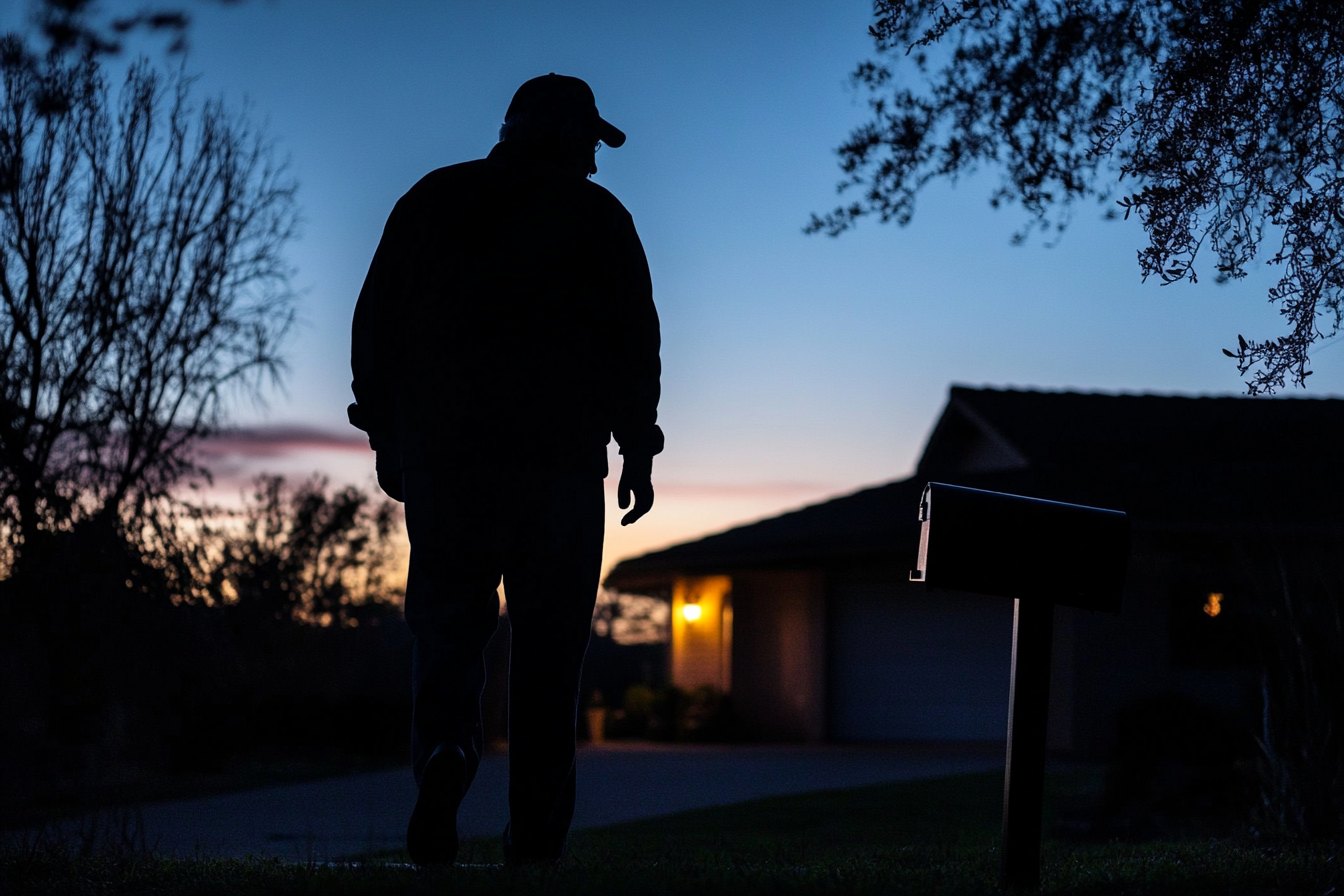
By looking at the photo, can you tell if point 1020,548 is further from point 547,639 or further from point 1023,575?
point 547,639

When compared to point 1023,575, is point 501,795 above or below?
below

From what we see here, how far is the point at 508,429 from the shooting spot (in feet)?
15.4

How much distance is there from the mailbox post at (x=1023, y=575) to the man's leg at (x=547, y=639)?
113 centimetres

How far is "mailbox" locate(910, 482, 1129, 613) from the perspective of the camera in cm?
441

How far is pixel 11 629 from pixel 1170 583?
13487 mm

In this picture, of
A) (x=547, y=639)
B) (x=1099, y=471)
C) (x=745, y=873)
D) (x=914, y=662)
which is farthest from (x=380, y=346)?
(x=914, y=662)

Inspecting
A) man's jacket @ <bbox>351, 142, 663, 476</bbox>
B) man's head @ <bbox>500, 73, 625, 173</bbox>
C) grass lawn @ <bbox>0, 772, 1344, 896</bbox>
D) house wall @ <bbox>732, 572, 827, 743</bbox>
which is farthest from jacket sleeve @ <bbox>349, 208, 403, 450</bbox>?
house wall @ <bbox>732, 572, 827, 743</bbox>

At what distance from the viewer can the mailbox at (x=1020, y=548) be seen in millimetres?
4414

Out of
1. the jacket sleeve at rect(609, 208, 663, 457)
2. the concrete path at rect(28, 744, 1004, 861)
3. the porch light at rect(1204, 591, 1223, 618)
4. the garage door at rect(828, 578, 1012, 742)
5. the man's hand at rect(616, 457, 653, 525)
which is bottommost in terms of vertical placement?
the concrete path at rect(28, 744, 1004, 861)

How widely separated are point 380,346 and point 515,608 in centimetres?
101

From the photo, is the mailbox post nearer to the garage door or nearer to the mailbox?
the mailbox

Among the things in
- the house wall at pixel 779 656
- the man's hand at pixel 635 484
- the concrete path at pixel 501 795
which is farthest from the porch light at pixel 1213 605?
the man's hand at pixel 635 484

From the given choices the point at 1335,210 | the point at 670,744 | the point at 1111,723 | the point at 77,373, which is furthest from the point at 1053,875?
the point at 670,744

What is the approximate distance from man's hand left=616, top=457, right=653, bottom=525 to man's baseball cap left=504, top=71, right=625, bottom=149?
1178 mm
